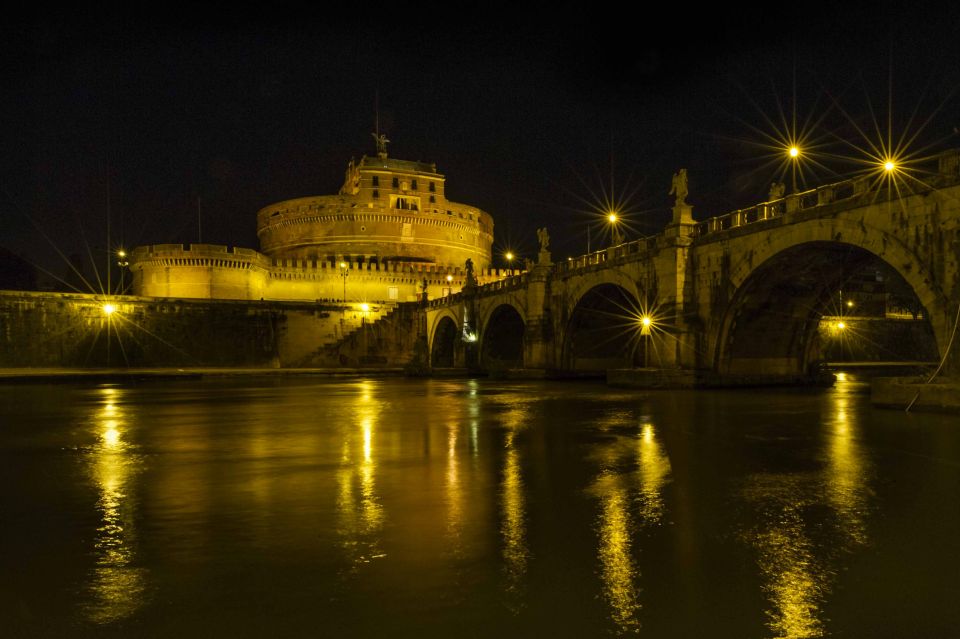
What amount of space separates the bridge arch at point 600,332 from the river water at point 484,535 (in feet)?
81.5

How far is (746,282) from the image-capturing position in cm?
2408

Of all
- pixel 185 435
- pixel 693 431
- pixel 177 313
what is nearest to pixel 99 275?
pixel 177 313

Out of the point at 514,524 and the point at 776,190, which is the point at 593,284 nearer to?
the point at 776,190

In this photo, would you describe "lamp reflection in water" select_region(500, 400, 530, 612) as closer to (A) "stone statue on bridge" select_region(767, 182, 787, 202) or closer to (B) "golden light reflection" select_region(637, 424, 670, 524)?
(B) "golden light reflection" select_region(637, 424, 670, 524)

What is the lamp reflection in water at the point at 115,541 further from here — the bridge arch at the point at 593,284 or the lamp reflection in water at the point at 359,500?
the bridge arch at the point at 593,284

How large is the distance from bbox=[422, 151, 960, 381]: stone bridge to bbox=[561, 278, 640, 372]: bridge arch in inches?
3.0

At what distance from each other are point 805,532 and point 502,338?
45.7 m

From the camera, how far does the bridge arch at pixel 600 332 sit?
36.2m

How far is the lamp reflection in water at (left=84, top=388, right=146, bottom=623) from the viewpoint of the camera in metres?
3.88

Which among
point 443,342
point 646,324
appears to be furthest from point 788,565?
point 443,342

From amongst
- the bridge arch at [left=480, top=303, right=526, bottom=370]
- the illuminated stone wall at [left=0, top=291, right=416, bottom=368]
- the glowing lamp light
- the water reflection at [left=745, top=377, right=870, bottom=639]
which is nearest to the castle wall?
the illuminated stone wall at [left=0, top=291, right=416, bottom=368]

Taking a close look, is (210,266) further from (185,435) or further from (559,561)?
(559,561)

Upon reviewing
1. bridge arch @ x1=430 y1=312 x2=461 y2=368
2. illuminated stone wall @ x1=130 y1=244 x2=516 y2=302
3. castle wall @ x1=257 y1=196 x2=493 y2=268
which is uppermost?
castle wall @ x1=257 y1=196 x2=493 y2=268

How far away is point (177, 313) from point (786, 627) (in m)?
53.5
